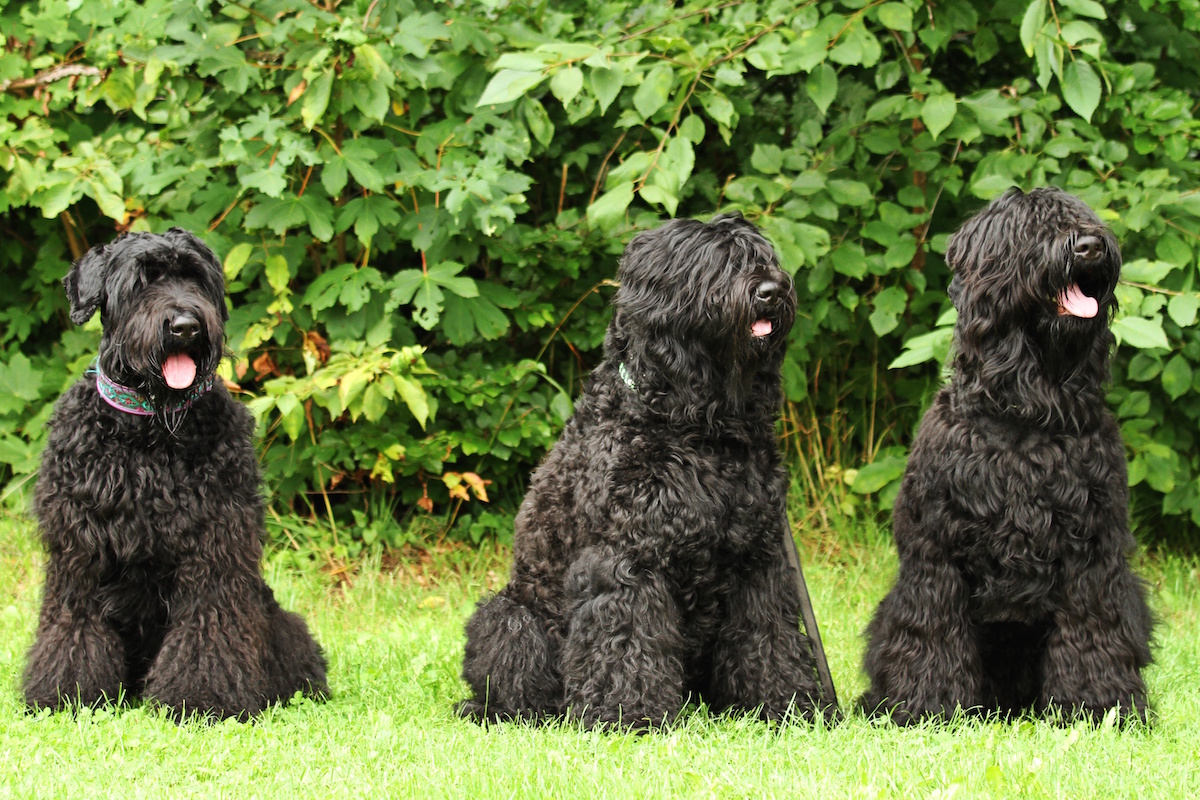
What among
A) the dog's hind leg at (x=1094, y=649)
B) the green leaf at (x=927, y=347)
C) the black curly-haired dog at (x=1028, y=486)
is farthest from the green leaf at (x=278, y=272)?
the dog's hind leg at (x=1094, y=649)

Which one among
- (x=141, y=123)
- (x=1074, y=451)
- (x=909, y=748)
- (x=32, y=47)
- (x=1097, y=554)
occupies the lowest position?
(x=909, y=748)

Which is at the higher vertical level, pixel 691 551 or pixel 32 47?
pixel 32 47

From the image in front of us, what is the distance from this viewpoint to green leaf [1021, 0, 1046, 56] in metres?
4.18

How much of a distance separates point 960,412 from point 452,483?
285cm

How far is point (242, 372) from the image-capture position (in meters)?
5.64

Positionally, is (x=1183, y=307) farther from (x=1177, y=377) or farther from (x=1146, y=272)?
(x=1177, y=377)

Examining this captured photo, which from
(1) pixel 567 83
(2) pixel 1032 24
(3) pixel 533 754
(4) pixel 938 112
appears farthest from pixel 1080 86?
(3) pixel 533 754

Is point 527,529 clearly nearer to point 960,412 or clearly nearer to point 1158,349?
point 960,412

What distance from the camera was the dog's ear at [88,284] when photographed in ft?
12.9

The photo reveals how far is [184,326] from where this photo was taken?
3.79 meters

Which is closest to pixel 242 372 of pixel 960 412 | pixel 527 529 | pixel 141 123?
pixel 141 123

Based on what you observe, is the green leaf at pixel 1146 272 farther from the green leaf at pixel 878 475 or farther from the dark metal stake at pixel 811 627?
the dark metal stake at pixel 811 627

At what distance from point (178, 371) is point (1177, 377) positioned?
407 cm

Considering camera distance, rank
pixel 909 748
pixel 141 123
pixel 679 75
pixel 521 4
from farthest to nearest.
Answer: pixel 141 123, pixel 521 4, pixel 679 75, pixel 909 748
